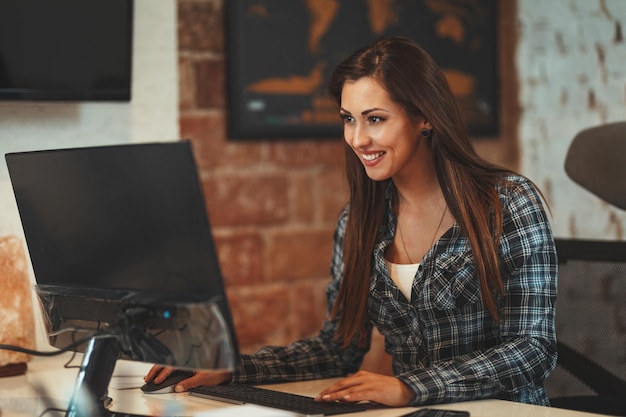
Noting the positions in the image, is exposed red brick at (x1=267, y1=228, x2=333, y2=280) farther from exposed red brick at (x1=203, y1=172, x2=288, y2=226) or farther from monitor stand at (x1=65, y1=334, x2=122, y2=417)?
monitor stand at (x1=65, y1=334, x2=122, y2=417)

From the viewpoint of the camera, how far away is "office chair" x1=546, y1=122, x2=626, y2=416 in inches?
69.9

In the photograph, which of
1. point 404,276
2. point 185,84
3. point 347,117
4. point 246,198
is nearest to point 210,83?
point 185,84

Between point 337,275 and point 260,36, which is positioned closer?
point 337,275

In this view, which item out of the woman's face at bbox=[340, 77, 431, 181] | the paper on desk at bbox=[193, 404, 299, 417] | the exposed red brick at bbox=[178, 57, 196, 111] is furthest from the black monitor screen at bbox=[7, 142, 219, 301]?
the exposed red brick at bbox=[178, 57, 196, 111]

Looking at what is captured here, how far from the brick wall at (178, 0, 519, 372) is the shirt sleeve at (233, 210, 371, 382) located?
536 millimetres

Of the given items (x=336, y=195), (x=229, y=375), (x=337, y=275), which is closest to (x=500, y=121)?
(x=336, y=195)

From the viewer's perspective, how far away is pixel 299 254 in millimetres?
2559

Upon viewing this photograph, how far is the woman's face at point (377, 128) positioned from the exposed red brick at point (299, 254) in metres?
0.80

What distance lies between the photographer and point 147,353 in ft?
4.15

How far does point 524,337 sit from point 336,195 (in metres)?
1.10

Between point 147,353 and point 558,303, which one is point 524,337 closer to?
point 558,303

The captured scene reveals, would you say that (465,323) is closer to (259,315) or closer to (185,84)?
(259,315)

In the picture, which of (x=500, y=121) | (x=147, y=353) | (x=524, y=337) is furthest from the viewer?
(x=500, y=121)

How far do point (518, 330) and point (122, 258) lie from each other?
29.0 inches
